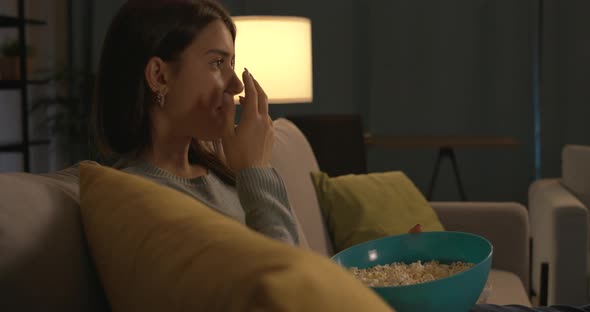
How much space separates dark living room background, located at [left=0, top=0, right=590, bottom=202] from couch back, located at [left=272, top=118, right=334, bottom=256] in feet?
9.02

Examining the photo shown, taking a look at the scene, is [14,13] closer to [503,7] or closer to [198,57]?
[503,7]

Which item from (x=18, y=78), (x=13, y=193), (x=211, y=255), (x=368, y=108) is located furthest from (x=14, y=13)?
(x=211, y=255)

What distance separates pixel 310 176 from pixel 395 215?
10.9 inches

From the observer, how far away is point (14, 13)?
175 inches

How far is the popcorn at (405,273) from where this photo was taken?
929mm

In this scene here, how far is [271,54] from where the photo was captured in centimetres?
263

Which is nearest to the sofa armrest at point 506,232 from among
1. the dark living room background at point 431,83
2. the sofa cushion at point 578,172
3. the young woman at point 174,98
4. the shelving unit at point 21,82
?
the sofa cushion at point 578,172

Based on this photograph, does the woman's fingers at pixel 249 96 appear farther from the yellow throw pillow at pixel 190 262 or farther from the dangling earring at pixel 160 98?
the yellow throw pillow at pixel 190 262

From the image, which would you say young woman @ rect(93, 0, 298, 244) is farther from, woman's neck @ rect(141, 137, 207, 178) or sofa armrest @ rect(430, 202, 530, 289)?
sofa armrest @ rect(430, 202, 530, 289)

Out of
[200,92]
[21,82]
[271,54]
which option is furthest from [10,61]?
[200,92]

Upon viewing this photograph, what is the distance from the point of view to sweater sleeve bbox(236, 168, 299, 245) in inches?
41.1

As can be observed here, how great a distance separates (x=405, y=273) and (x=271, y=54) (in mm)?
1764

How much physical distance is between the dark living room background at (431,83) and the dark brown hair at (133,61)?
11.2ft

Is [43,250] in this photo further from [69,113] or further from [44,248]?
[69,113]
